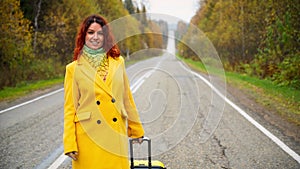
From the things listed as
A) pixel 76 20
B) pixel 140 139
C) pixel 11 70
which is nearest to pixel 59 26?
pixel 76 20

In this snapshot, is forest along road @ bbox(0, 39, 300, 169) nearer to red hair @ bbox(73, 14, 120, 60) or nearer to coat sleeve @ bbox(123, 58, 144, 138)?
coat sleeve @ bbox(123, 58, 144, 138)

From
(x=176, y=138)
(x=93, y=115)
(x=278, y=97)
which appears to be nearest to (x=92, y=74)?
(x=93, y=115)

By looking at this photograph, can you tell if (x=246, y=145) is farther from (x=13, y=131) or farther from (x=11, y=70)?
(x=11, y=70)

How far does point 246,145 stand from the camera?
5227mm

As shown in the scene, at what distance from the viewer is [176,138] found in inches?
224

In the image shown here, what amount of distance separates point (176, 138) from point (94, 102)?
11.7 feet

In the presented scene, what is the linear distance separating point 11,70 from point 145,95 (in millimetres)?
7937

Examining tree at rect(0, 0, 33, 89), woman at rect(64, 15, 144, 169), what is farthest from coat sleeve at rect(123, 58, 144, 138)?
tree at rect(0, 0, 33, 89)

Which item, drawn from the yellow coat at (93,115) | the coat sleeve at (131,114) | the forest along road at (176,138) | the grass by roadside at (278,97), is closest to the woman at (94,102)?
the yellow coat at (93,115)

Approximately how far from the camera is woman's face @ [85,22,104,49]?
2.45 meters

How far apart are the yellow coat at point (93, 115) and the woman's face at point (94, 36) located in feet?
0.48

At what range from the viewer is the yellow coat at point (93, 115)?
2350mm

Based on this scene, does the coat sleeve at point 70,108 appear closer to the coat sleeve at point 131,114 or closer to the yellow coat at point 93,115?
the yellow coat at point 93,115

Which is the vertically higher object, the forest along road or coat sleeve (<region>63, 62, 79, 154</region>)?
coat sleeve (<region>63, 62, 79, 154</region>)
